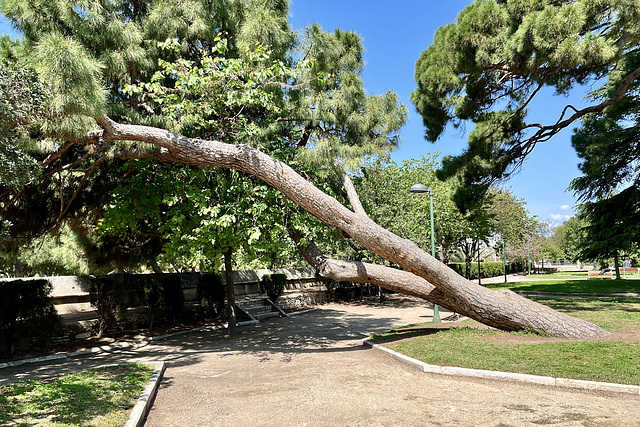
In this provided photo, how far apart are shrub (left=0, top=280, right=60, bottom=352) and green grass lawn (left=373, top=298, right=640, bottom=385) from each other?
25.9 feet

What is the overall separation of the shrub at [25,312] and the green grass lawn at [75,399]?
405 cm

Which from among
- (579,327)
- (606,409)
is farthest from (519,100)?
(606,409)

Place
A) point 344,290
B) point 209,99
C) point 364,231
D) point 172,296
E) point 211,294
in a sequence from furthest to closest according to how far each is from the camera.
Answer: point 344,290 < point 211,294 < point 172,296 < point 209,99 < point 364,231

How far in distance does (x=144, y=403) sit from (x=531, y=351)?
585cm

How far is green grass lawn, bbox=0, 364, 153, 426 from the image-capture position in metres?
4.11

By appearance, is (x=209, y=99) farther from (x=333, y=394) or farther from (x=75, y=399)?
(x=333, y=394)

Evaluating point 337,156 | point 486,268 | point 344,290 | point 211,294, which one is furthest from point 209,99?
point 486,268

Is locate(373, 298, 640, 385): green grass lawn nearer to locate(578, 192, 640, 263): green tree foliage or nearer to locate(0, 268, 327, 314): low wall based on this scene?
locate(0, 268, 327, 314): low wall

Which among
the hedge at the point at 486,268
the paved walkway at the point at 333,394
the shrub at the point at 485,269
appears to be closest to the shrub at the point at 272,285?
the paved walkway at the point at 333,394

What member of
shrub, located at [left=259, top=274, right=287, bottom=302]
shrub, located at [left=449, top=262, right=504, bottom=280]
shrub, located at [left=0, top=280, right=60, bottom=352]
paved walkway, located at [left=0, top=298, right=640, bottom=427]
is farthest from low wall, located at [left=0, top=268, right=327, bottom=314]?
shrub, located at [left=449, top=262, right=504, bottom=280]

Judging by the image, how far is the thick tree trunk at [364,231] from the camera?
7.10 m

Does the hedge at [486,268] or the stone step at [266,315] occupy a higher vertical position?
the hedge at [486,268]

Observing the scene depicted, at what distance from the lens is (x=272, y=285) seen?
1823 cm

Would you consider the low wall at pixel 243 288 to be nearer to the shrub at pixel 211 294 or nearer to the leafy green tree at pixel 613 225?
the shrub at pixel 211 294
